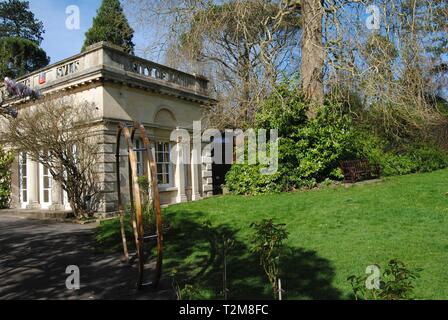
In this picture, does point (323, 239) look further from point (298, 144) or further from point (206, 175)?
point (206, 175)

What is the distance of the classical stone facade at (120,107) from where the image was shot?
13.3 meters

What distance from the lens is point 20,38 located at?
1409 inches

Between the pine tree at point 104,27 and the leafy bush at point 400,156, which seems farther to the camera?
the pine tree at point 104,27

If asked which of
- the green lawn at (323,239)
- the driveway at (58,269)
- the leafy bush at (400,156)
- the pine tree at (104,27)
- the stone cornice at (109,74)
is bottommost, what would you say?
the driveway at (58,269)

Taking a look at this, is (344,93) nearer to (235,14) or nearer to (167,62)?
(235,14)

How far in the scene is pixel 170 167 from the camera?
16719mm

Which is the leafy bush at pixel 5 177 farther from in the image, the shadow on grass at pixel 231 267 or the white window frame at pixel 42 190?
the shadow on grass at pixel 231 267

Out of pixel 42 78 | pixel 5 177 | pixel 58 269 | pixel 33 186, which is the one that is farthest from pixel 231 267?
pixel 5 177

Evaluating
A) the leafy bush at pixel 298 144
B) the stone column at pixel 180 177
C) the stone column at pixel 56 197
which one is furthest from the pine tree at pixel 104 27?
the leafy bush at pixel 298 144

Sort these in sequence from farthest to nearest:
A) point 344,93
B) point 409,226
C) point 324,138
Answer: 1. point 324,138
2. point 344,93
3. point 409,226

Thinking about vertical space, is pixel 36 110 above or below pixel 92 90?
below

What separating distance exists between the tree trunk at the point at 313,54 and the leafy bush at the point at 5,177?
41.9ft
